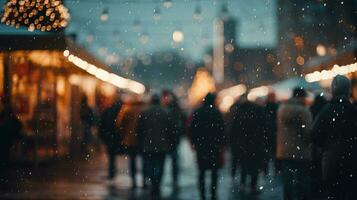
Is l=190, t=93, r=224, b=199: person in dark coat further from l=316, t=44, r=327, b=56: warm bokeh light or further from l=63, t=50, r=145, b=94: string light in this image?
l=316, t=44, r=327, b=56: warm bokeh light

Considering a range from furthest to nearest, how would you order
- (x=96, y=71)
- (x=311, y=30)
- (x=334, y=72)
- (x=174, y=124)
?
(x=311, y=30) → (x=96, y=71) → (x=334, y=72) → (x=174, y=124)

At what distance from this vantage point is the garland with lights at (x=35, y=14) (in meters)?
14.8

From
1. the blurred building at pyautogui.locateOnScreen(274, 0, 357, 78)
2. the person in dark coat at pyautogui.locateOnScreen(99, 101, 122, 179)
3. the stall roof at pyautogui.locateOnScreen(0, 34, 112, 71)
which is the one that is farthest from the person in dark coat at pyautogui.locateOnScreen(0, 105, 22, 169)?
the blurred building at pyautogui.locateOnScreen(274, 0, 357, 78)

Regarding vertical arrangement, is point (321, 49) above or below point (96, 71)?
above

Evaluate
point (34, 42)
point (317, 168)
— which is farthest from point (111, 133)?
point (317, 168)

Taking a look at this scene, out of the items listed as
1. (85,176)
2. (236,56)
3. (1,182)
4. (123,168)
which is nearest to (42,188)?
(1,182)

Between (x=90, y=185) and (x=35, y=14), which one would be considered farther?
(x=35, y=14)

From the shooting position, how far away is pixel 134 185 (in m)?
12.5

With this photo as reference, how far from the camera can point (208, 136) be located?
34.6ft

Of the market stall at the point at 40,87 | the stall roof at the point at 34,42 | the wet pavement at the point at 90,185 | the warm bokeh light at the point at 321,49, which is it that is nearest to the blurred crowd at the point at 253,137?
the wet pavement at the point at 90,185

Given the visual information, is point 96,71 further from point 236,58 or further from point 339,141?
point 236,58

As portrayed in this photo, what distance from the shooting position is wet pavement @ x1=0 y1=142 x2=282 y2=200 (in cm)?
1117

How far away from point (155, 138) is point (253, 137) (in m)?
1.88

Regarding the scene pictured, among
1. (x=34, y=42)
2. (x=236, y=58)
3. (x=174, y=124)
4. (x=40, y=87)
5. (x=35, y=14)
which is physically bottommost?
(x=174, y=124)
